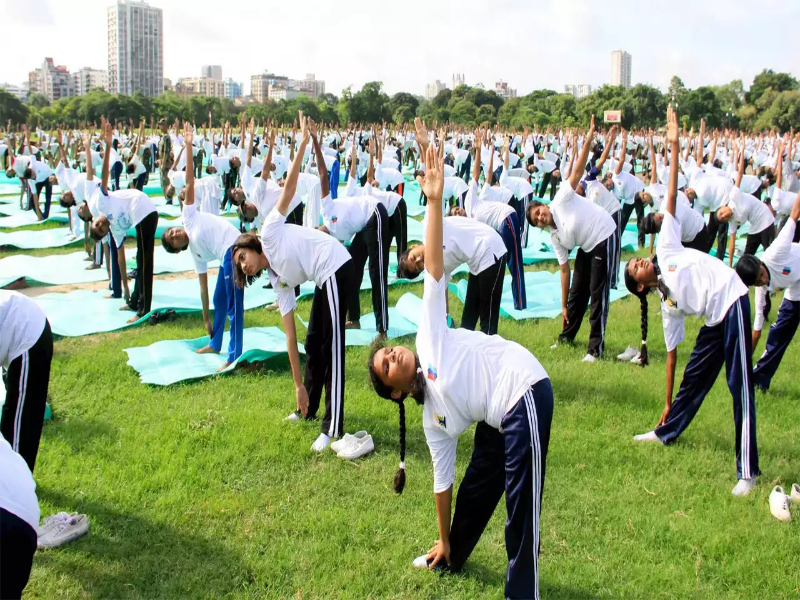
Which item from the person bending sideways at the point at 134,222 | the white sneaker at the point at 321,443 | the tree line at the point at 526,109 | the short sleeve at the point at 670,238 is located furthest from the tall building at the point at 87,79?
the short sleeve at the point at 670,238

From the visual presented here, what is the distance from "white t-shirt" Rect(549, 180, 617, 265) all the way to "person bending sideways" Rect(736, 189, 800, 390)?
1481mm

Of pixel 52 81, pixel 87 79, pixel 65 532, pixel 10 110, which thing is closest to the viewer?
pixel 65 532

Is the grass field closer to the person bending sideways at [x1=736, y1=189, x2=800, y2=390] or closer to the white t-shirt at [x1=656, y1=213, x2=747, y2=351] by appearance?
the person bending sideways at [x1=736, y1=189, x2=800, y2=390]

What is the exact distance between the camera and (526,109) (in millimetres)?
48562

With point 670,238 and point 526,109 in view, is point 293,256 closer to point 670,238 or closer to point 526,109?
point 670,238

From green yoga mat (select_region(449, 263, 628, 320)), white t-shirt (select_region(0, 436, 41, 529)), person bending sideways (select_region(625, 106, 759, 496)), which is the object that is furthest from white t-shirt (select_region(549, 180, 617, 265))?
white t-shirt (select_region(0, 436, 41, 529))

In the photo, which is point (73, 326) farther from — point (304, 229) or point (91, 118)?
point (91, 118)

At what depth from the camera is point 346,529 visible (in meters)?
3.86

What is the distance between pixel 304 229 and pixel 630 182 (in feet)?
26.6

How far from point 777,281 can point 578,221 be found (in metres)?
1.79

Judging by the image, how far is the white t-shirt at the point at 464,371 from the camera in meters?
2.70

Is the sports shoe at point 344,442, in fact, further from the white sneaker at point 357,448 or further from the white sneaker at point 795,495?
the white sneaker at point 795,495

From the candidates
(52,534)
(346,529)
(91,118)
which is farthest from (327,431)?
(91,118)

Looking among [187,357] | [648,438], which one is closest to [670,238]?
[648,438]
